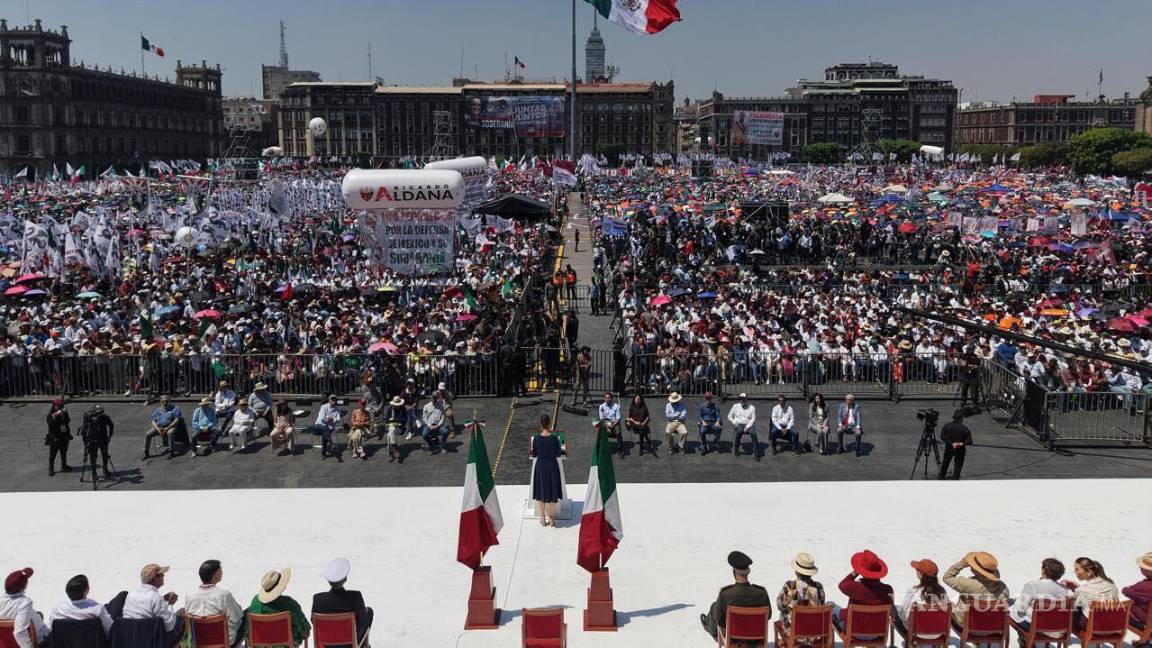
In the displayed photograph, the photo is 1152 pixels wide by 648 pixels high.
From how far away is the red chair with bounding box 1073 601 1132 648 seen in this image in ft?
22.1

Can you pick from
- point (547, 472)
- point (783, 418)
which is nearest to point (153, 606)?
point (547, 472)

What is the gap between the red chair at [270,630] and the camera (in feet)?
21.5

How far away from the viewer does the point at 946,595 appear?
693 cm

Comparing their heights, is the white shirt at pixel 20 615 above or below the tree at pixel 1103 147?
below

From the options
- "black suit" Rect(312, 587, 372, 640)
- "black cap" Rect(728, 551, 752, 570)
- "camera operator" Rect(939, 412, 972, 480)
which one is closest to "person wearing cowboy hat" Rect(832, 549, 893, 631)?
"black cap" Rect(728, 551, 752, 570)

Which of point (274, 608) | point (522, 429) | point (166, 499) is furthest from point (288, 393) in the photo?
point (274, 608)

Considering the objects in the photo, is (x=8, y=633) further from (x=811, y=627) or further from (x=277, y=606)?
(x=811, y=627)

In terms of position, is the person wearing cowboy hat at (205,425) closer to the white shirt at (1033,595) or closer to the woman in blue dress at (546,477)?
the woman in blue dress at (546,477)

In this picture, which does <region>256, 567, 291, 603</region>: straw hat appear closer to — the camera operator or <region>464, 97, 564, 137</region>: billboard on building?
the camera operator

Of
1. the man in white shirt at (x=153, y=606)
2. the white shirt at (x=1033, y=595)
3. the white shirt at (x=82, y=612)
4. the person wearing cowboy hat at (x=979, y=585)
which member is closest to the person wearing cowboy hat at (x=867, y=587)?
the person wearing cowboy hat at (x=979, y=585)

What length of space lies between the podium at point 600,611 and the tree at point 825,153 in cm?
13937

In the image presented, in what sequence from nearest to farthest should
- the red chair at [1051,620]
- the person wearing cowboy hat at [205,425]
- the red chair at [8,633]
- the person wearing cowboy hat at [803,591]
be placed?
1. the red chair at [8,633]
2. the red chair at [1051,620]
3. the person wearing cowboy hat at [803,591]
4. the person wearing cowboy hat at [205,425]

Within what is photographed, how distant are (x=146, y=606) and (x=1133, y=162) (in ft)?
345

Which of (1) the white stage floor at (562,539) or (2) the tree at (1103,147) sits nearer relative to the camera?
(1) the white stage floor at (562,539)
